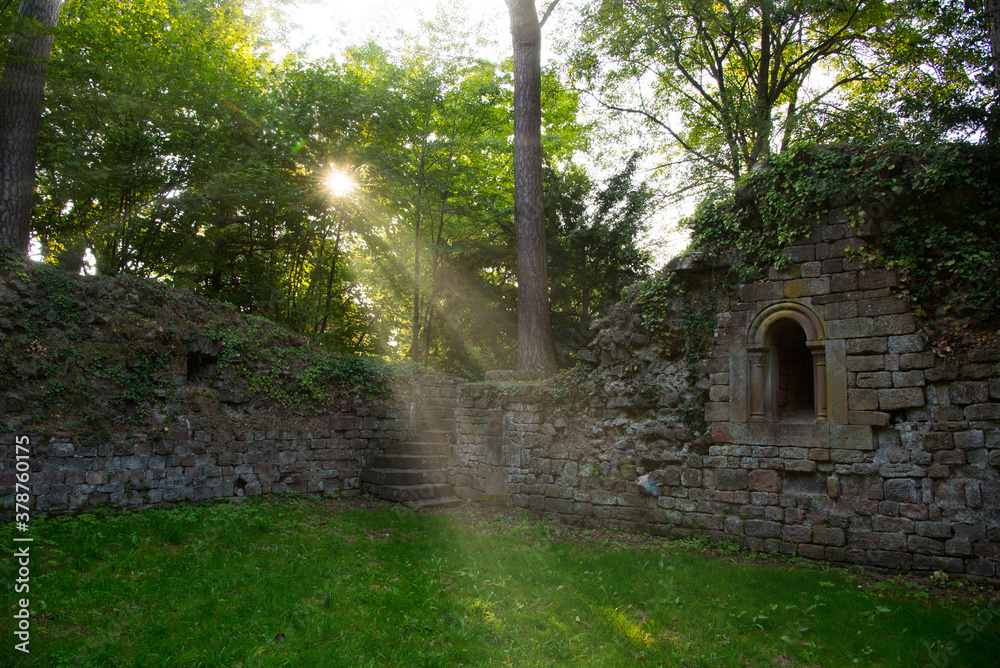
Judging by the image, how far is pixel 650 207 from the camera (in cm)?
1520

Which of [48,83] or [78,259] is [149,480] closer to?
[78,259]

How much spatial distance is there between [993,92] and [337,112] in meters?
11.7

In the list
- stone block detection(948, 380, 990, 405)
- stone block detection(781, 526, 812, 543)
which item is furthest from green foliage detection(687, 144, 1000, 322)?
stone block detection(781, 526, 812, 543)

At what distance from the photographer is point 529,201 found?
1161 cm

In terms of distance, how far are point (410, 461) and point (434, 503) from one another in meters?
1.10

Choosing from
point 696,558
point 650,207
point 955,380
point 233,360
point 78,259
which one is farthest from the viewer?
point 650,207

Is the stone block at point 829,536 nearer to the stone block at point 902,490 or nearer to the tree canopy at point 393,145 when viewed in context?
the stone block at point 902,490

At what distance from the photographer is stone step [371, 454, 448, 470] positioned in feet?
32.8

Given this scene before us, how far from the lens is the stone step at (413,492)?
9.30 meters

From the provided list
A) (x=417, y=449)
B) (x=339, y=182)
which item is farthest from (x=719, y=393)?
(x=339, y=182)

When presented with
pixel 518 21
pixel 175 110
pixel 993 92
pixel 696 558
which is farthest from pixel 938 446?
pixel 175 110

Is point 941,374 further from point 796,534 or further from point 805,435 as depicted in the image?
point 796,534

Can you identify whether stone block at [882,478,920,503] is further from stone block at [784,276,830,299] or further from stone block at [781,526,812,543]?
stone block at [784,276,830,299]

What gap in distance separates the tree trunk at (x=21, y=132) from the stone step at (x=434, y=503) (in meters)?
8.29
